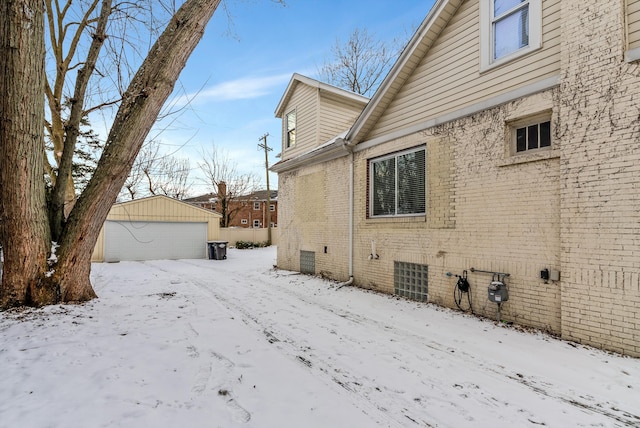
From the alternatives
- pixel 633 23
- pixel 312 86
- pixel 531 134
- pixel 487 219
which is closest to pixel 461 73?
pixel 531 134

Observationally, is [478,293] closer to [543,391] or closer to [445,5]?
[543,391]

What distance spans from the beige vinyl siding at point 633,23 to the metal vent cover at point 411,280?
453cm

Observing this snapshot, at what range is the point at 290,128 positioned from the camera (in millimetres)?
12453

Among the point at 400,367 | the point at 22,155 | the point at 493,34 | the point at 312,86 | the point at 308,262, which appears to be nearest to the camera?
the point at 400,367

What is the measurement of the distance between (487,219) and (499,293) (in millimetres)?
1251

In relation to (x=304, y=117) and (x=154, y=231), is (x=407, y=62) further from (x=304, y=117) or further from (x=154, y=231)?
(x=154, y=231)

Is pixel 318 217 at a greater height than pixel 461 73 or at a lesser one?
lesser

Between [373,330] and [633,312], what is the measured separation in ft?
10.4

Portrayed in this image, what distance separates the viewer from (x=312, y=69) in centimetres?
2125

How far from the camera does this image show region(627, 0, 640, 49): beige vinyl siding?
4171mm

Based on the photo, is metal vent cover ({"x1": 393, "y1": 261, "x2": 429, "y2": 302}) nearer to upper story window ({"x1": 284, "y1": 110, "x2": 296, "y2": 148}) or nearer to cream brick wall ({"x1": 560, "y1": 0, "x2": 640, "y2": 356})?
cream brick wall ({"x1": 560, "y1": 0, "x2": 640, "y2": 356})

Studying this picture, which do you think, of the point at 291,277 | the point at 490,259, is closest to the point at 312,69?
the point at 291,277

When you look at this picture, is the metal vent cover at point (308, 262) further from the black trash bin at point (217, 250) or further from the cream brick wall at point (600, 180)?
the cream brick wall at point (600, 180)

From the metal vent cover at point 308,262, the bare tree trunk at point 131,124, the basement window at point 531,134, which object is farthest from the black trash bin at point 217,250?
the basement window at point 531,134
